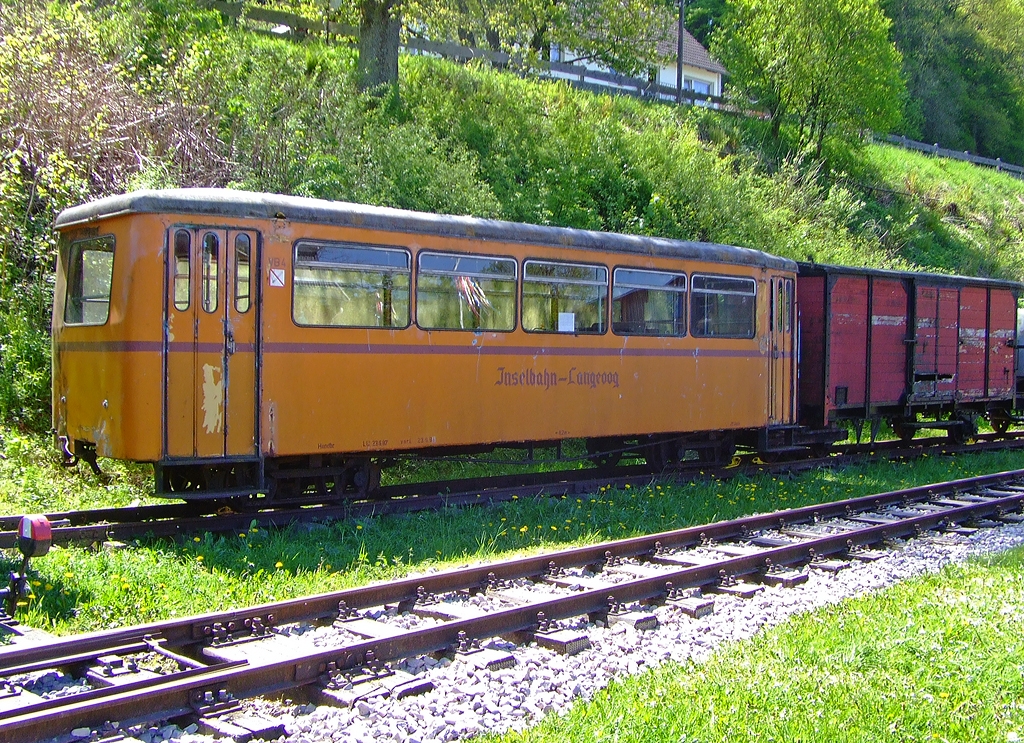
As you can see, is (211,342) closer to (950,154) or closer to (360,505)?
(360,505)

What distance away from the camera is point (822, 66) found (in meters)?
32.7

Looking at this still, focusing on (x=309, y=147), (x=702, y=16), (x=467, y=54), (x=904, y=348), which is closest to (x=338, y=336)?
(x=309, y=147)

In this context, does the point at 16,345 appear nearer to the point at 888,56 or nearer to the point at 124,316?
the point at 124,316

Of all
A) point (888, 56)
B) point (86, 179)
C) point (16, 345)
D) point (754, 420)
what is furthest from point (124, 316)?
point (888, 56)

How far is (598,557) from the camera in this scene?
8359 millimetres

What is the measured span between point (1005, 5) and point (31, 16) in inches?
2358

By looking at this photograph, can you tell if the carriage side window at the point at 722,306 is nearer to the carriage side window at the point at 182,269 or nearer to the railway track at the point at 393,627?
the railway track at the point at 393,627

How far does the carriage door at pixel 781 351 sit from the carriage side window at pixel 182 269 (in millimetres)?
8413

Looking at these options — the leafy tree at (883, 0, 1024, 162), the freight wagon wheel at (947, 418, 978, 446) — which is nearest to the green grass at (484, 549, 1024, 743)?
the freight wagon wheel at (947, 418, 978, 446)

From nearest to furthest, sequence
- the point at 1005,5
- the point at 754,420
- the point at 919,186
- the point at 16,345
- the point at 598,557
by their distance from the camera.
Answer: the point at 598,557
the point at 16,345
the point at 754,420
the point at 919,186
the point at 1005,5

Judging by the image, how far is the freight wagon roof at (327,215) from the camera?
871 centimetres

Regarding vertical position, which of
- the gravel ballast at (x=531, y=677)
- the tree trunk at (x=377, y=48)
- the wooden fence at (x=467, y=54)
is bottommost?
the gravel ballast at (x=531, y=677)

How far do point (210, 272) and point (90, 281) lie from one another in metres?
1.34

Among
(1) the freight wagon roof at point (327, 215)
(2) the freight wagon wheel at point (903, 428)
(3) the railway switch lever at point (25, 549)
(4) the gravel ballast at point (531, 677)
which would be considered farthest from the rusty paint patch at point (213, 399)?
(2) the freight wagon wheel at point (903, 428)
